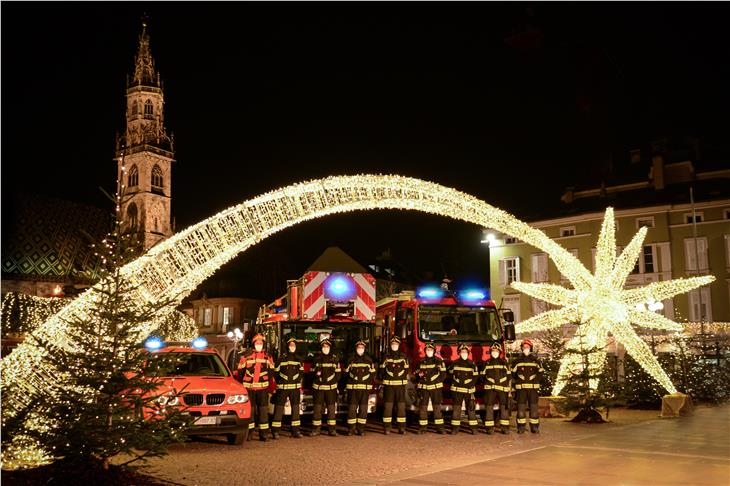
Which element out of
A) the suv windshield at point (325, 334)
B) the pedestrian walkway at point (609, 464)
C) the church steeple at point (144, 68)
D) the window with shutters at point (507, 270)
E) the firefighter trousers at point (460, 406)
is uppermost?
the church steeple at point (144, 68)

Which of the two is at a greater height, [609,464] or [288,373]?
[288,373]

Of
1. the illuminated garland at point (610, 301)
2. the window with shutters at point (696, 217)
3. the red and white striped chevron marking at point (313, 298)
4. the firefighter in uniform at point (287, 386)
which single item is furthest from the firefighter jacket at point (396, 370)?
the window with shutters at point (696, 217)

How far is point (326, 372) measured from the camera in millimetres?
14062

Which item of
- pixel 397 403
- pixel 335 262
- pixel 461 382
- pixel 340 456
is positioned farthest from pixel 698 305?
pixel 340 456

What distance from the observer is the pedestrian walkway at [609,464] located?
9.17 m

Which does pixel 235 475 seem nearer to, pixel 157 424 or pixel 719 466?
pixel 157 424

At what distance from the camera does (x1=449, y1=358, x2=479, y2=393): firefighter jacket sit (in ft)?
47.9

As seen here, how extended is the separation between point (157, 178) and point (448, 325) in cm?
6052

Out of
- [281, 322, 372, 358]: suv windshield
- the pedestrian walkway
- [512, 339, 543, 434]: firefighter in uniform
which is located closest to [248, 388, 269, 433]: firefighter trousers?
[281, 322, 372, 358]: suv windshield

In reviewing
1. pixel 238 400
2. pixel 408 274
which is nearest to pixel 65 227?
pixel 408 274

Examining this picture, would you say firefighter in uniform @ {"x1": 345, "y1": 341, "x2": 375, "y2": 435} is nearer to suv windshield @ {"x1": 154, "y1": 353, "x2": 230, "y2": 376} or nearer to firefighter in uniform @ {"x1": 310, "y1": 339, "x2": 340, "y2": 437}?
firefighter in uniform @ {"x1": 310, "y1": 339, "x2": 340, "y2": 437}

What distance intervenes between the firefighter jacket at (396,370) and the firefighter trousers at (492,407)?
184 cm

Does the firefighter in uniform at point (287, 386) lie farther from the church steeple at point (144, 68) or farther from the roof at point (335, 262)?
the church steeple at point (144, 68)

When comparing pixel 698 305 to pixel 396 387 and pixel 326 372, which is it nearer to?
pixel 396 387
